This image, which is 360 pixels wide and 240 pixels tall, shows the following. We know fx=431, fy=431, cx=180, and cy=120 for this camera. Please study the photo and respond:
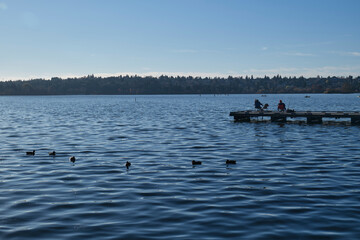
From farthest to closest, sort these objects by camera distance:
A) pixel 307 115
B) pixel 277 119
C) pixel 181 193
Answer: pixel 277 119, pixel 307 115, pixel 181 193

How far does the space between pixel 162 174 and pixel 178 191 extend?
135 inches

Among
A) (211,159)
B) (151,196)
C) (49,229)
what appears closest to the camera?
(49,229)

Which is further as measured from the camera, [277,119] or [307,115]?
[277,119]

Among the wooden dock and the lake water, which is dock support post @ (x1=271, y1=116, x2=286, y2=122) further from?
the lake water

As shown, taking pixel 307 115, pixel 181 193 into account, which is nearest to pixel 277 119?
pixel 307 115

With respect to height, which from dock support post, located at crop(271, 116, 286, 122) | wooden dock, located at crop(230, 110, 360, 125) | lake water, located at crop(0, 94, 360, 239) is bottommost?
lake water, located at crop(0, 94, 360, 239)

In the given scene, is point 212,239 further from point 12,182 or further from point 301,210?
point 12,182

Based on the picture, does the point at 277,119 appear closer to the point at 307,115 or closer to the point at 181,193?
the point at 307,115

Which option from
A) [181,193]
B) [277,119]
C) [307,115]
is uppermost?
[307,115]

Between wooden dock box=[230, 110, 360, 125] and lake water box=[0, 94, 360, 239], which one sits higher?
wooden dock box=[230, 110, 360, 125]

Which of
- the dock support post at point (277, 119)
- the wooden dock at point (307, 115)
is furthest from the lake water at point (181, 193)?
the dock support post at point (277, 119)

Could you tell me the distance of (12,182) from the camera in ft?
57.5

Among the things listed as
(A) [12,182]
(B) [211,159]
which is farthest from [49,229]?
(B) [211,159]

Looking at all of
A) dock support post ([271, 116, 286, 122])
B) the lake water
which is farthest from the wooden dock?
the lake water
